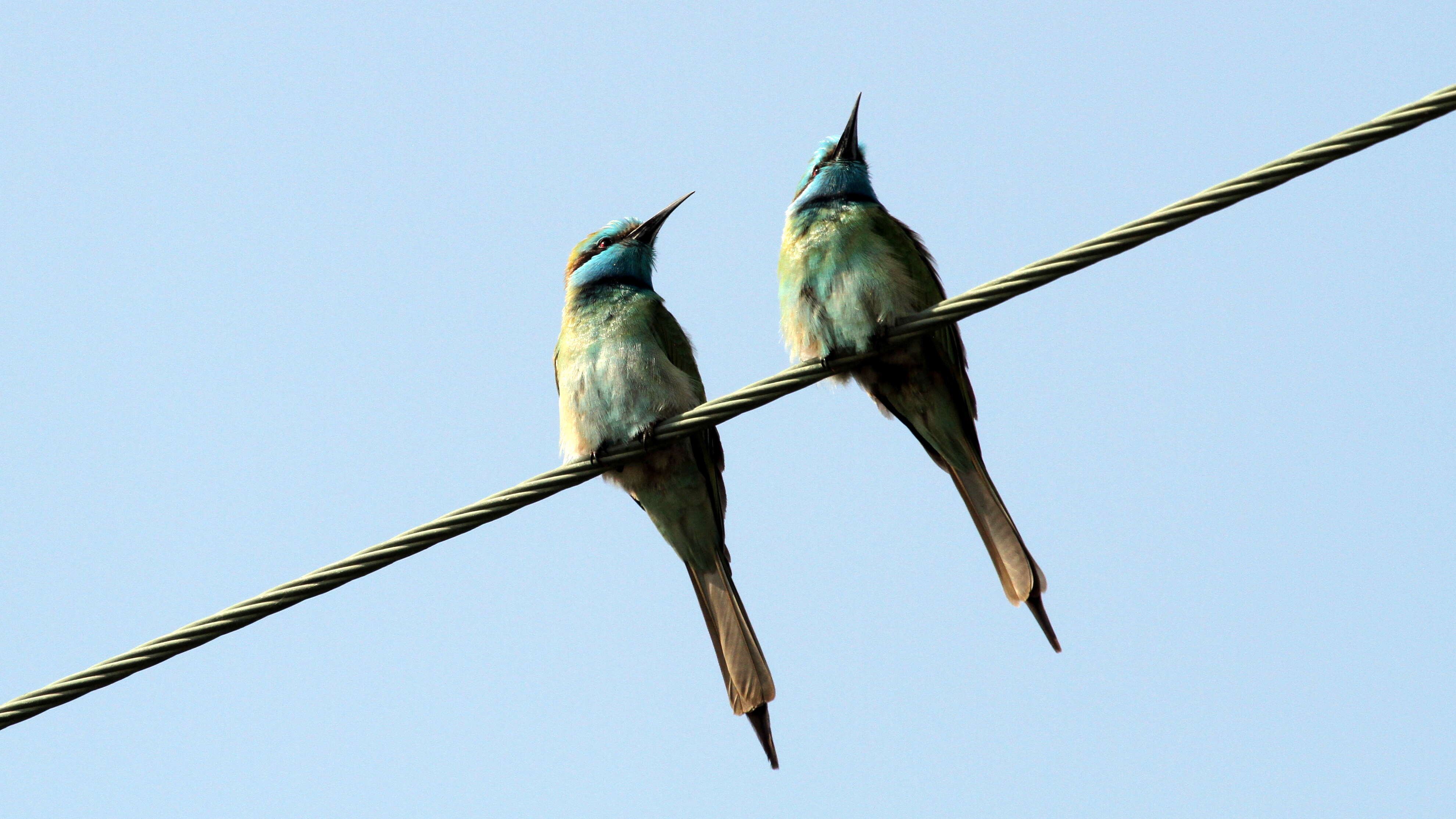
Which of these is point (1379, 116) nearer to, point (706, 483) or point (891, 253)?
point (891, 253)

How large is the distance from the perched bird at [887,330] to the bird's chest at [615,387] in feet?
1.77

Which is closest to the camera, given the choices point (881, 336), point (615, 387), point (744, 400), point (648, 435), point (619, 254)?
point (744, 400)

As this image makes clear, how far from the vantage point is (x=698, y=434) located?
5586 millimetres

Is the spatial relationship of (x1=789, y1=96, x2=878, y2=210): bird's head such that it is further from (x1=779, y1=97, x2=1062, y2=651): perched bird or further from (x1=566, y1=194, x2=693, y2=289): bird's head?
(x1=566, y1=194, x2=693, y2=289): bird's head

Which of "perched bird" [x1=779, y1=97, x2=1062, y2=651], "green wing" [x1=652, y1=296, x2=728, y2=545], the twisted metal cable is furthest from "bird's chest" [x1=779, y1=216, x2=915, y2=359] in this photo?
the twisted metal cable

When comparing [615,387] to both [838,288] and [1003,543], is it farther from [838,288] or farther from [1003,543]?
[1003,543]

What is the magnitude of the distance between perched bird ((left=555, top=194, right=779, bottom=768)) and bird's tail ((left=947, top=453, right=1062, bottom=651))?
995 mm

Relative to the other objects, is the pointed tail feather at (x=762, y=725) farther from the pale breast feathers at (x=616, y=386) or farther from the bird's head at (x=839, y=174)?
the bird's head at (x=839, y=174)

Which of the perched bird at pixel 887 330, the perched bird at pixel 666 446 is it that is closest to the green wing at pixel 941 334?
the perched bird at pixel 887 330

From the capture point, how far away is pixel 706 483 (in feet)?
18.4

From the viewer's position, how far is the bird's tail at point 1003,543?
511 centimetres

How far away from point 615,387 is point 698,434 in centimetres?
40

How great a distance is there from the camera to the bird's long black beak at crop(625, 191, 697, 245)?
20.3ft

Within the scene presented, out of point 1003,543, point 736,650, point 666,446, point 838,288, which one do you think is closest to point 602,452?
point 666,446
